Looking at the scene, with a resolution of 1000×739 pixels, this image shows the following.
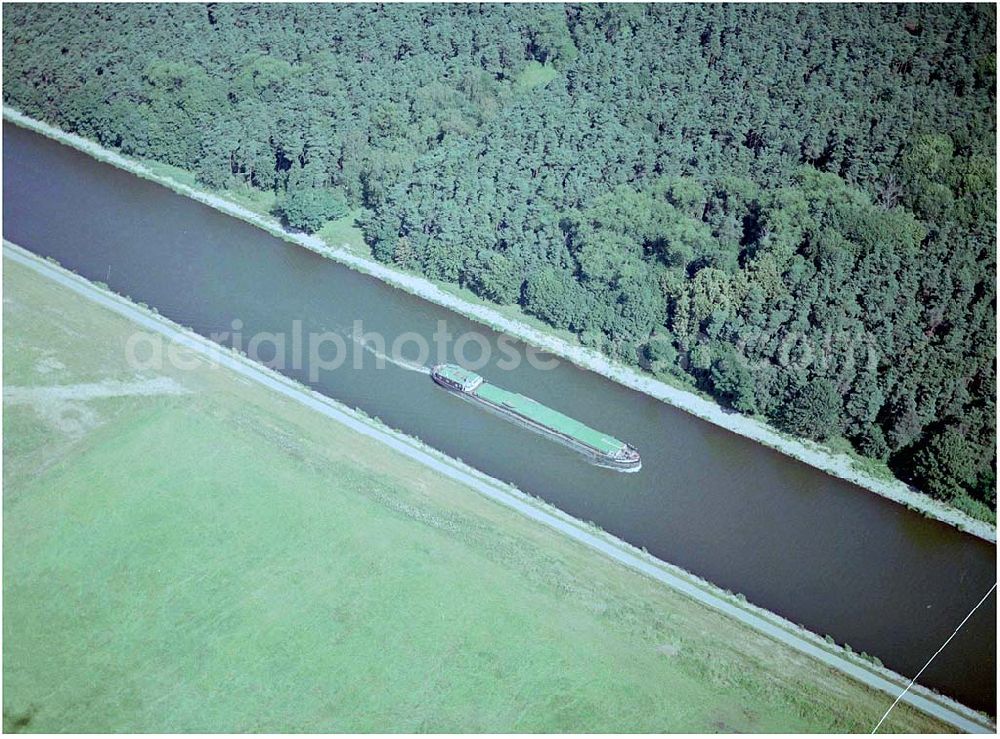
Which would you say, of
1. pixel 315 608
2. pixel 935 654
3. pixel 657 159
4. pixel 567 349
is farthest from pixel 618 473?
pixel 657 159

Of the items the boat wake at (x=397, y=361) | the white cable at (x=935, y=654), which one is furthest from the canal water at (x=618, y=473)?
the boat wake at (x=397, y=361)

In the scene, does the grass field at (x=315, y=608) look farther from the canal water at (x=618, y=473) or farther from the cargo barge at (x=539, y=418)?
the cargo barge at (x=539, y=418)

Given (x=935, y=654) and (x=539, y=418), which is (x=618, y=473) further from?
(x=935, y=654)

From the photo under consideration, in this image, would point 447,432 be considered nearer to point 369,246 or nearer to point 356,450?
point 356,450

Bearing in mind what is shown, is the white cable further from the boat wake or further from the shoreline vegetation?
the boat wake

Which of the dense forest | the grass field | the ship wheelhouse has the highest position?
the dense forest

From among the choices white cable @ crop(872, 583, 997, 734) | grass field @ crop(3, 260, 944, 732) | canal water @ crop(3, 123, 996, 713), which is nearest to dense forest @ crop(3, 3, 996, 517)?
canal water @ crop(3, 123, 996, 713)
